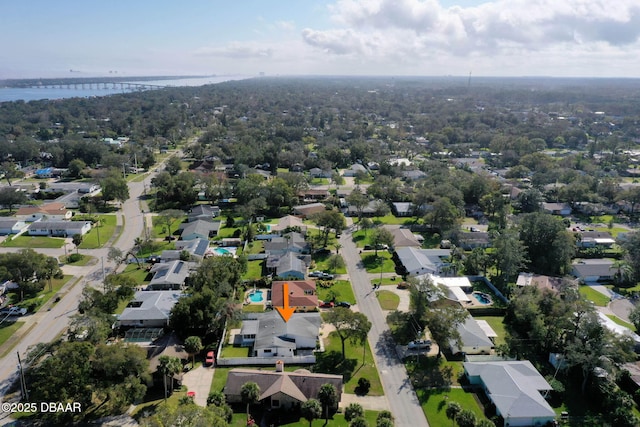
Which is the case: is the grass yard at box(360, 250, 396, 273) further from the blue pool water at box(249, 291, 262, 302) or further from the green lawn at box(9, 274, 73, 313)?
the green lawn at box(9, 274, 73, 313)

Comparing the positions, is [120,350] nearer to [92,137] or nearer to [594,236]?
[594,236]

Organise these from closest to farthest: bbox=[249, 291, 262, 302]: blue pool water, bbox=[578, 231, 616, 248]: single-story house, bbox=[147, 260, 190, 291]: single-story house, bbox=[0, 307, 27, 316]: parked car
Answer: bbox=[0, 307, 27, 316]: parked car → bbox=[249, 291, 262, 302]: blue pool water → bbox=[147, 260, 190, 291]: single-story house → bbox=[578, 231, 616, 248]: single-story house

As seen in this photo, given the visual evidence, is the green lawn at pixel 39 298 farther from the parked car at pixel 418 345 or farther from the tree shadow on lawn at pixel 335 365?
the parked car at pixel 418 345

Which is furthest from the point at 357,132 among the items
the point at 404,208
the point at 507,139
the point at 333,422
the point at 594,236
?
the point at 333,422

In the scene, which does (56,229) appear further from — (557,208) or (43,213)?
(557,208)

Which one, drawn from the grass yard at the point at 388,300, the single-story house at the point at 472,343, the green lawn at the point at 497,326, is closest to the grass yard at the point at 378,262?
the grass yard at the point at 388,300

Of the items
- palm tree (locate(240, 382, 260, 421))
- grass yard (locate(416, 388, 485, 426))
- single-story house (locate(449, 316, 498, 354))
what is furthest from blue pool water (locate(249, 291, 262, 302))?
single-story house (locate(449, 316, 498, 354))
